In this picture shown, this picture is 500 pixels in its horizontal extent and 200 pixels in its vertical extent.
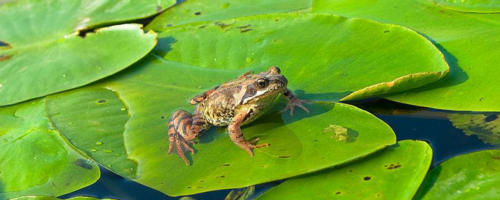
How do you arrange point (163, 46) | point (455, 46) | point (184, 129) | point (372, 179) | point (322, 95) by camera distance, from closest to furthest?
1. point (372, 179)
2. point (184, 129)
3. point (322, 95)
4. point (455, 46)
5. point (163, 46)

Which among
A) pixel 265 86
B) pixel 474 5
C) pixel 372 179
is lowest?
pixel 372 179

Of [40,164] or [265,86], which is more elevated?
[265,86]

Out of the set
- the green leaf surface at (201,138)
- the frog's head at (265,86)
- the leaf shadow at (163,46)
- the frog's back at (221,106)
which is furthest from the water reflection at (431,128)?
the leaf shadow at (163,46)

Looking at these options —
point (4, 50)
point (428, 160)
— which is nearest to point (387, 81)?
point (428, 160)

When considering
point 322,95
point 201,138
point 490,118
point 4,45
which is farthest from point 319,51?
point 4,45

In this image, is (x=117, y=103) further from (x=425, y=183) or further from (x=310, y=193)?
(x=425, y=183)

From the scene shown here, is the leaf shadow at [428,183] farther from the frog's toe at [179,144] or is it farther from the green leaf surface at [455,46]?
the frog's toe at [179,144]

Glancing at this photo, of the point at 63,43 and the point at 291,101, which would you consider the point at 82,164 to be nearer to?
the point at 291,101

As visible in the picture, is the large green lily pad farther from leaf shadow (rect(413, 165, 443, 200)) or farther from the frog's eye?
leaf shadow (rect(413, 165, 443, 200))

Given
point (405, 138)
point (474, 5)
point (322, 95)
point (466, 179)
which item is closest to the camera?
point (466, 179)
